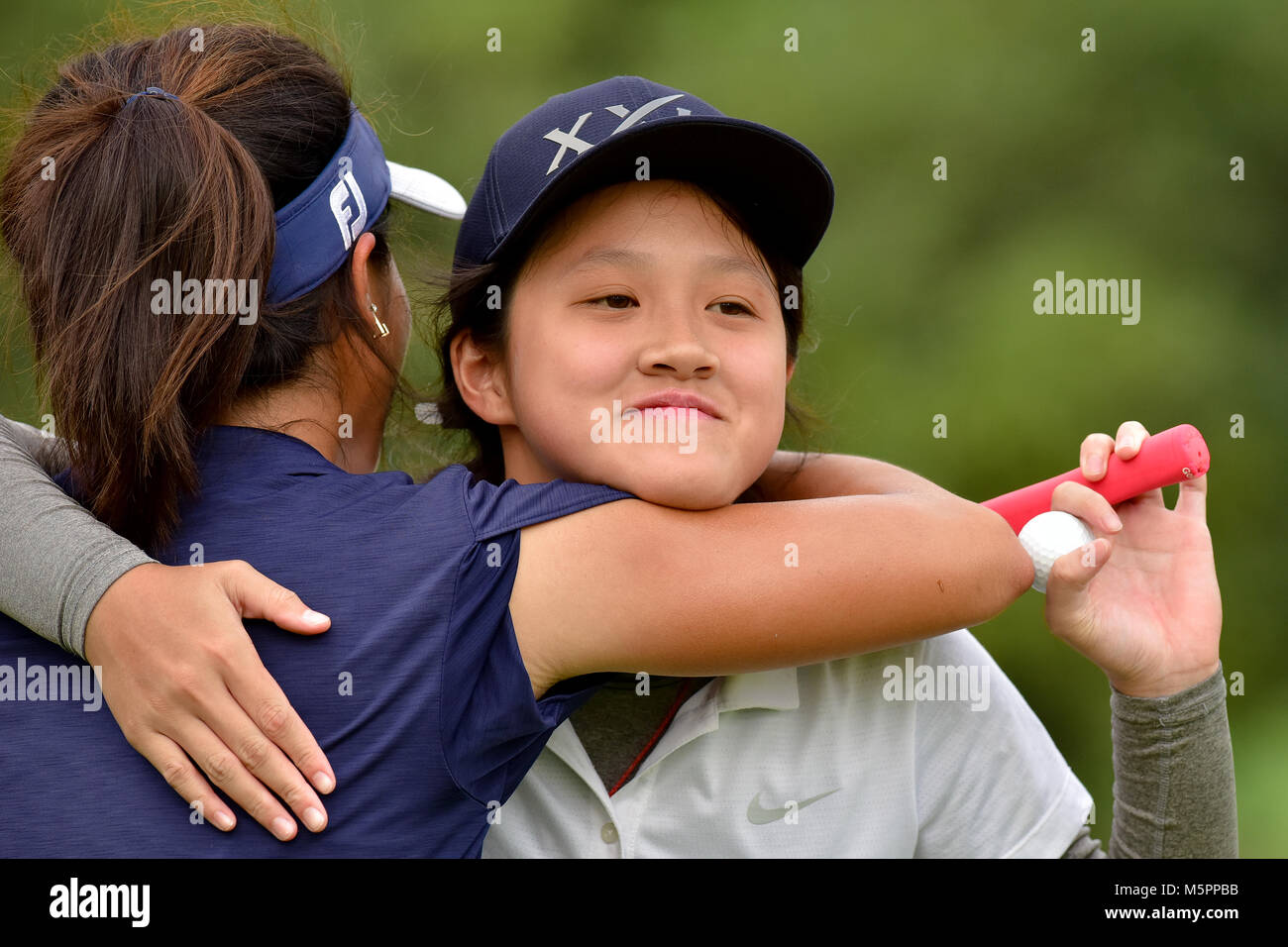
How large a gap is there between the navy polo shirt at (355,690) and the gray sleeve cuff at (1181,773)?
0.64m

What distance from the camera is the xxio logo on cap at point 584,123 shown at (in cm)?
145

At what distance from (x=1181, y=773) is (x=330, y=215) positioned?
1.06 m

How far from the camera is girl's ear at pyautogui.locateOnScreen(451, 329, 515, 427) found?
1569 millimetres

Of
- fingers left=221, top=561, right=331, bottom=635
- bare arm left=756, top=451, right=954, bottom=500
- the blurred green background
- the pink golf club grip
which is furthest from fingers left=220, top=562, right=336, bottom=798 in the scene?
the blurred green background

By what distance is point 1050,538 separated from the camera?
142cm

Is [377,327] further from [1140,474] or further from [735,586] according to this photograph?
[1140,474]

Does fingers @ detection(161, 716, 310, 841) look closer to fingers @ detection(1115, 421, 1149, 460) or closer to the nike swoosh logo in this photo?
the nike swoosh logo

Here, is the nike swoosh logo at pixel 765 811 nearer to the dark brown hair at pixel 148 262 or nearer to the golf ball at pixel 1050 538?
the golf ball at pixel 1050 538

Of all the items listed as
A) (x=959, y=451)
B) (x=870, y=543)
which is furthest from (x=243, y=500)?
(x=959, y=451)

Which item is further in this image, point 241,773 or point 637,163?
point 637,163

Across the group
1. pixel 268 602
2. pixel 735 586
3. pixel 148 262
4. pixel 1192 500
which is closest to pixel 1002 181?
pixel 1192 500

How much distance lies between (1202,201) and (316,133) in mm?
3267

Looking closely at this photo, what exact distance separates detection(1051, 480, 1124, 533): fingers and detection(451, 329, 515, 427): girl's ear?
598 mm
